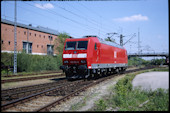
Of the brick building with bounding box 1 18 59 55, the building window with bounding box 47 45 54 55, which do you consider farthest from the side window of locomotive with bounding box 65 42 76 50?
the building window with bounding box 47 45 54 55

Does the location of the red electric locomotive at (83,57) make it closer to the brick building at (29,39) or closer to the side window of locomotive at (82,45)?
the side window of locomotive at (82,45)

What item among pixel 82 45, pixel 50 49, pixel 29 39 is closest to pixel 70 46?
pixel 82 45

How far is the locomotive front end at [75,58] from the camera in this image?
1430 cm

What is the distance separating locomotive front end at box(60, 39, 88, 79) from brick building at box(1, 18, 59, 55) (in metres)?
20.8

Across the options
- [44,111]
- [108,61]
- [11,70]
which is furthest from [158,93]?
[11,70]

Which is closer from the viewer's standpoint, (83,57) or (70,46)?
(83,57)

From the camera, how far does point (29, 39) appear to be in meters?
42.2

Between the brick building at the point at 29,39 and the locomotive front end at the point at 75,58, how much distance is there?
20.8 m

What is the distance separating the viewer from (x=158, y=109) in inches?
234

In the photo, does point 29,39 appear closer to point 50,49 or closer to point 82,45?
point 50,49

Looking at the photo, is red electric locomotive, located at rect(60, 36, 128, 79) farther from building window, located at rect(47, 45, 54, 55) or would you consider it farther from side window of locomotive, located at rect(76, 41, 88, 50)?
building window, located at rect(47, 45, 54, 55)

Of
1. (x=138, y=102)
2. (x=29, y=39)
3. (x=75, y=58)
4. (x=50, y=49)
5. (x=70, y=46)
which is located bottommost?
(x=138, y=102)

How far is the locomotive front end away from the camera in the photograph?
46.9 feet

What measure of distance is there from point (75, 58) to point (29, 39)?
3053 centimetres
